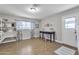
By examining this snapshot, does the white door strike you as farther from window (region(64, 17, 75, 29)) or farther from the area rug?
the area rug

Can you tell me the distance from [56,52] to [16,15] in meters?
1.28

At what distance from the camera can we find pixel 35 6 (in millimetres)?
1559

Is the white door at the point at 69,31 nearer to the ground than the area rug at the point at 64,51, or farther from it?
farther from it

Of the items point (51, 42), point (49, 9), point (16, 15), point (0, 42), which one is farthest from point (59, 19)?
point (0, 42)

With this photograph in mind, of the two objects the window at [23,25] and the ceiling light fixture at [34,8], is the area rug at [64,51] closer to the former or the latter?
the window at [23,25]

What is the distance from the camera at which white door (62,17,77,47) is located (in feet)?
5.32

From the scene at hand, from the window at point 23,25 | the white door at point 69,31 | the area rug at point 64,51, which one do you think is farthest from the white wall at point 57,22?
the window at point 23,25

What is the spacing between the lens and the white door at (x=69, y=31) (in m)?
1.62

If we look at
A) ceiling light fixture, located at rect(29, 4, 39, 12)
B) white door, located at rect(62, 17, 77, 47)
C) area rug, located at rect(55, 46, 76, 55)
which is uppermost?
ceiling light fixture, located at rect(29, 4, 39, 12)

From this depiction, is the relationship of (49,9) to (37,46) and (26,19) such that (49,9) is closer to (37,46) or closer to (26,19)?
(26,19)

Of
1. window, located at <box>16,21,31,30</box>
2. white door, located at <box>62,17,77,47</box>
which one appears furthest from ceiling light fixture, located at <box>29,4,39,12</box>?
white door, located at <box>62,17,77,47</box>
